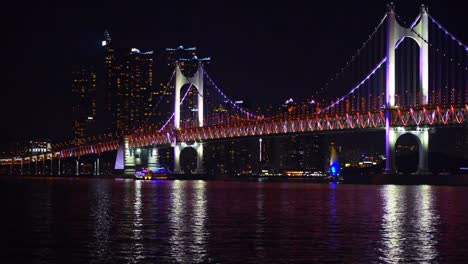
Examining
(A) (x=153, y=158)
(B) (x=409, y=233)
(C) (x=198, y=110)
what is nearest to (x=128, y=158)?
(A) (x=153, y=158)

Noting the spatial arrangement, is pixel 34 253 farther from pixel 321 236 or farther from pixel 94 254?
pixel 321 236

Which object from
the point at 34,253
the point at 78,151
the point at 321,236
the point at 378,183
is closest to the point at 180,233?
the point at 321,236

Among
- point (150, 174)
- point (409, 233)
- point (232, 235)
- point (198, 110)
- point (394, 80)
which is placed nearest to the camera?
point (232, 235)

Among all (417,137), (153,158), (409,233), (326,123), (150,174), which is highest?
(326,123)

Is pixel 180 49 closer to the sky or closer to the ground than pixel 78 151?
closer to the sky

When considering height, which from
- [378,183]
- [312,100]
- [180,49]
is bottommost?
[378,183]

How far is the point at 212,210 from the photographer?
35.0 m

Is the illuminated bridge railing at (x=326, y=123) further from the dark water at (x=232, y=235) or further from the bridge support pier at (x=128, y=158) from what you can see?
the dark water at (x=232, y=235)

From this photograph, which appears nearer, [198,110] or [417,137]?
[417,137]

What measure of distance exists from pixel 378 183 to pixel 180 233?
57.2 metres

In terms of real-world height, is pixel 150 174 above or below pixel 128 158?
below

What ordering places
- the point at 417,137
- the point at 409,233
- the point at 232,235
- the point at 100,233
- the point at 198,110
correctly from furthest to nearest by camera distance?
1. the point at 198,110
2. the point at 417,137
3. the point at 409,233
4. the point at 100,233
5. the point at 232,235

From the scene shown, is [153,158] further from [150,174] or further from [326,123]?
[326,123]

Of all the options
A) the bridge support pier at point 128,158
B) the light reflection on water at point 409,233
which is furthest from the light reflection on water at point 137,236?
the bridge support pier at point 128,158
